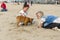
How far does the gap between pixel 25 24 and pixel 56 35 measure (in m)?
2.04

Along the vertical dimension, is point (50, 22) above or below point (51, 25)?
above

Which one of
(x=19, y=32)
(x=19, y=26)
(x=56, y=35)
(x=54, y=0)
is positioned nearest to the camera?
(x=56, y=35)

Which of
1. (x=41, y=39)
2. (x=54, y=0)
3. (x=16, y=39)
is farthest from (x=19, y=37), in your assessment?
(x=54, y=0)

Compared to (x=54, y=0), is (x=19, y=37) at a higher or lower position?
higher

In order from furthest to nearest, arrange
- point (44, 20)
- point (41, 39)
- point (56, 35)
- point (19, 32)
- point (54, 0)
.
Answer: point (54, 0)
point (44, 20)
point (19, 32)
point (56, 35)
point (41, 39)

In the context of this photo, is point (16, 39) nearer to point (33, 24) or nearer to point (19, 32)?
point (19, 32)

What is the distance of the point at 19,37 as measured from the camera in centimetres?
604

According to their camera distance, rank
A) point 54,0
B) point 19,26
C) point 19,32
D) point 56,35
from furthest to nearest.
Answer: point 54,0 → point 19,26 → point 19,32 → point 56,35

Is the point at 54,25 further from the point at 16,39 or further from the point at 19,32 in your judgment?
the point at 16,39

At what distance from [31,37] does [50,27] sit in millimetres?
1515

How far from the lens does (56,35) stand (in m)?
6.34

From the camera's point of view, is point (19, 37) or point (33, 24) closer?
point (19, 37)

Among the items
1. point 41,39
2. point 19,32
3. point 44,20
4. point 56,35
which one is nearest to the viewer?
point 41,39

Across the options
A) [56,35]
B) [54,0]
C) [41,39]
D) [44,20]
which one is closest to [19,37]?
[41,39]
